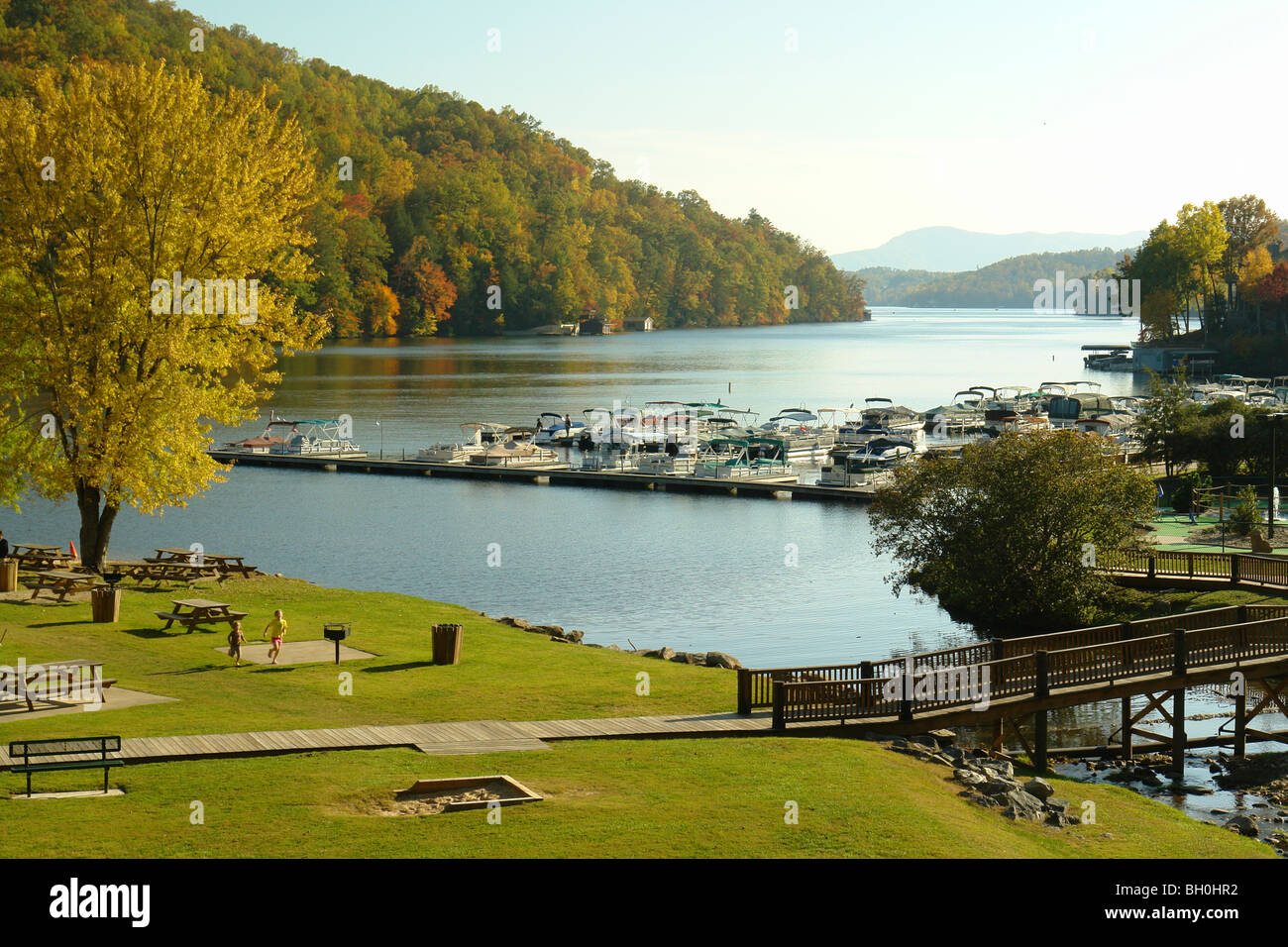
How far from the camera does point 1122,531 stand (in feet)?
119

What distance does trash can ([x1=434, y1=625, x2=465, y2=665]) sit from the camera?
25.7 metres

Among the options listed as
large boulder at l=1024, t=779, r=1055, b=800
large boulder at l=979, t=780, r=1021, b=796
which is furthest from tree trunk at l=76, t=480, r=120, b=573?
large boulder at l=1024, t=779, r=1055, b=800

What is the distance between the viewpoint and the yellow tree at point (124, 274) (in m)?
33.0

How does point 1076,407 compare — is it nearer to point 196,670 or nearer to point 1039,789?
point 1039,789

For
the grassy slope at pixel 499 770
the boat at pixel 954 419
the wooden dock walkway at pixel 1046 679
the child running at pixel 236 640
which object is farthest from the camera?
the boat at pixel 954 419

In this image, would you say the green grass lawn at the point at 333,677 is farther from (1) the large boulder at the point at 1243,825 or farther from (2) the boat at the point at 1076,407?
(2) the boat at the point at 1076,407

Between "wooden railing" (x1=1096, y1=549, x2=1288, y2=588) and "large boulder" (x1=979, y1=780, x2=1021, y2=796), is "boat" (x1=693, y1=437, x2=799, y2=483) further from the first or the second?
"large boulder" (x1=979, y1=780, x2=1021, y2=796)

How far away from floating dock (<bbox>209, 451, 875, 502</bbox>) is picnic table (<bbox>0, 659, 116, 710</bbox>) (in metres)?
46.0

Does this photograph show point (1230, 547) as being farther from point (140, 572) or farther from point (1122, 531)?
point (140, 572)

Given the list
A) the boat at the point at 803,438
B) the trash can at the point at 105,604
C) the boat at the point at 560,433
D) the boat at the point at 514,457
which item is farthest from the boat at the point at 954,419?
the trash can at the point at 105,604

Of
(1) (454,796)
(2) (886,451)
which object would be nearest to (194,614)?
(1) (454,796)

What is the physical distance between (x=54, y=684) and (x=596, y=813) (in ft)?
34.2

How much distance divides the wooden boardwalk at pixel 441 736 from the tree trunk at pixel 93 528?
18.3m
